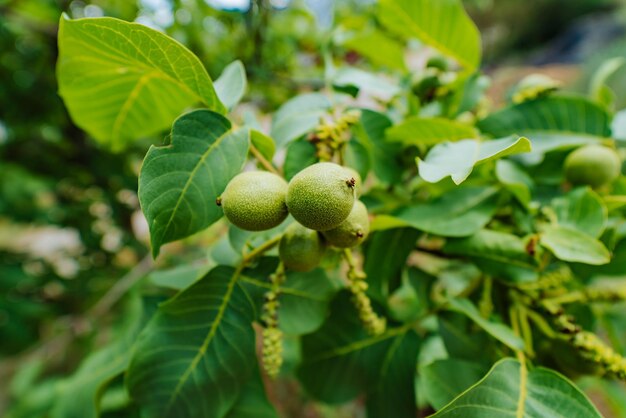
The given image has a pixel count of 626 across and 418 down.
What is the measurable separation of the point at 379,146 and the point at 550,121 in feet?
1.14

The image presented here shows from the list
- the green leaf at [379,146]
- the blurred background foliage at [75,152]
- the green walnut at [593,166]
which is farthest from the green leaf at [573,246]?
the blurred background foliage at [75,152]

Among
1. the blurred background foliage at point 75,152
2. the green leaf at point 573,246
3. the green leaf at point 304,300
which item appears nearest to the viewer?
the green leaf at point 573,246

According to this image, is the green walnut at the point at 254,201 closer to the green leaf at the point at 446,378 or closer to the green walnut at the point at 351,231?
the green walnut at the point at 351,231

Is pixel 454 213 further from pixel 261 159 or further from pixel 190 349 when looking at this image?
pixel 190 349

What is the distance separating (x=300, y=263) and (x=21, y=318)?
1.65 metres

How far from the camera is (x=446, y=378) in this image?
652mm

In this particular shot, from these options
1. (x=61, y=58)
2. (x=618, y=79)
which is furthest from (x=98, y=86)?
(x=618, y=79)

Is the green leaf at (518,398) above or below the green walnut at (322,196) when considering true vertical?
below

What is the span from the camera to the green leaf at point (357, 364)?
30.3 inches

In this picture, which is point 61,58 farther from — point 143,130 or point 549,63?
point 549,63

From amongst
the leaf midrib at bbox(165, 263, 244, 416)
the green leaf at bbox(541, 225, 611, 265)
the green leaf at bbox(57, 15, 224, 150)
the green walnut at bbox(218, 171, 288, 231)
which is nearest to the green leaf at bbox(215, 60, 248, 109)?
the green leaf at bbox(57, 15, 224, 150)

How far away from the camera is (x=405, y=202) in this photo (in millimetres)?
780

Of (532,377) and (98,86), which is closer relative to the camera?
(532,377)

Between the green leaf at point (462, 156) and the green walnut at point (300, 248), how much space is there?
0.17 m
